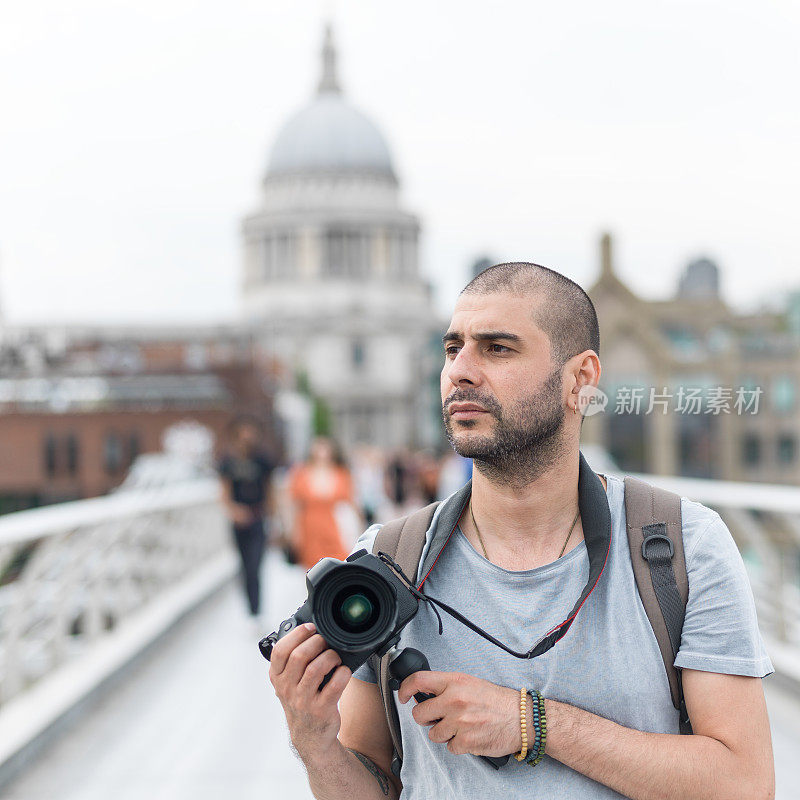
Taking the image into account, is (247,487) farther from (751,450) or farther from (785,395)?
(751,450)

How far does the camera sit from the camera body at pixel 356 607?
196cm

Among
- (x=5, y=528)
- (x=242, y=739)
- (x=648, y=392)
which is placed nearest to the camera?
(x=648, y=392)

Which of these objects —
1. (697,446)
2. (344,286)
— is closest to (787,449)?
(697,446)

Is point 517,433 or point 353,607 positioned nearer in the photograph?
point 353,607

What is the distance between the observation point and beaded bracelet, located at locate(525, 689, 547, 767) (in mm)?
1992

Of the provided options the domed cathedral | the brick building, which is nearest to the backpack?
the brick building

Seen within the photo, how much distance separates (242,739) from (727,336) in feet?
202

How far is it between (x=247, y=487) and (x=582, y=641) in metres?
7.35

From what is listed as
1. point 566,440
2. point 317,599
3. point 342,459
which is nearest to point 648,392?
point 566,440

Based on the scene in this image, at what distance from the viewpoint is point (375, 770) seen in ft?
7.35

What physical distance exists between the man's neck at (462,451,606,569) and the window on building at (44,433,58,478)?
4633 cm

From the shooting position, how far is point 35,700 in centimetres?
650

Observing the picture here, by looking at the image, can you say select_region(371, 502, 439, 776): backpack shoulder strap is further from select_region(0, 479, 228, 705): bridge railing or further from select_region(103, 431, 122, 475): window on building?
select_region(103, 431, 122, 475): window on building

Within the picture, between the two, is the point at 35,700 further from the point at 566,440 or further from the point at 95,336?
the point at 95,336
